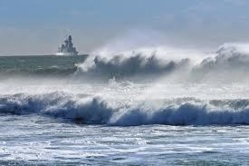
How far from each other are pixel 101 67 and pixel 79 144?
28.9 m

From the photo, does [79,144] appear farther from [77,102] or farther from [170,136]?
[77,102]

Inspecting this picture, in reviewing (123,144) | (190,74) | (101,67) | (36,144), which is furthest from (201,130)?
(101,67)

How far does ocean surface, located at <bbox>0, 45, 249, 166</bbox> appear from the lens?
1892 cm

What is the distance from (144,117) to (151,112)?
55 centimetres

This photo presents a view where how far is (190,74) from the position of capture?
43.8 m

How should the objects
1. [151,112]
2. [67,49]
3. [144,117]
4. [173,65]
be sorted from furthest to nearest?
[67,49], [173,65], [151,112], [144,117]

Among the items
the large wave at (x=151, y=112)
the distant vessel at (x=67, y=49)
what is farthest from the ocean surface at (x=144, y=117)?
the distant vessel at (x=67, y=49)

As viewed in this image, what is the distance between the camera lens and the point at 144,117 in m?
27.4

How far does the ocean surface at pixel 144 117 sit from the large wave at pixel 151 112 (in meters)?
0.04

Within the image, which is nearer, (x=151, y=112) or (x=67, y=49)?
(x=151, y=112)

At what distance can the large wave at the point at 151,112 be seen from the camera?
26422mm

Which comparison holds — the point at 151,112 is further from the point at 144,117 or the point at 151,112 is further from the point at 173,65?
the point at 173,65

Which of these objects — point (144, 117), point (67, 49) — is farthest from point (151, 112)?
point (67, 49)

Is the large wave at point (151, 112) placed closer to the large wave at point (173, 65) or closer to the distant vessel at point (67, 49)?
the large wave at point (173, 65)
